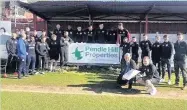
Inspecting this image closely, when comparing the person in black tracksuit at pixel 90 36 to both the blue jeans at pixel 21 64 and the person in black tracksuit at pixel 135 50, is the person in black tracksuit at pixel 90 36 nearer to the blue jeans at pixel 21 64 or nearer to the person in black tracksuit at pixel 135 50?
the person in black tracksuit at pixel 135 50

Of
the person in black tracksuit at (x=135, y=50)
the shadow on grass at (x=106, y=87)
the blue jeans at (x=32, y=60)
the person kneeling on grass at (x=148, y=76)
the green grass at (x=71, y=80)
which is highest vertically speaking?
the person in black tracksuit at (x=135, y=50)

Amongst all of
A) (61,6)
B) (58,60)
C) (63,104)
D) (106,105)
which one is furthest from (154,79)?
(61,6)

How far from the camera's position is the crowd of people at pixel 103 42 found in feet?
39.8

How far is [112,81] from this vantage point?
1354cm

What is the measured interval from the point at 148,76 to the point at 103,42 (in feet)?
18.3

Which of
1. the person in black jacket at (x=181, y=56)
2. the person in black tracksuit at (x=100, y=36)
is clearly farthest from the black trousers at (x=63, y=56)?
the person in black jacket at (x=181, y=56)

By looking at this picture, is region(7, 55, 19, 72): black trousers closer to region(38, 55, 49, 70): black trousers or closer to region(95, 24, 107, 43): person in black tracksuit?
region(38, 55, 49, 70): black trousers

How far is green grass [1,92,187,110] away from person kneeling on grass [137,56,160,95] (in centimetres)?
87

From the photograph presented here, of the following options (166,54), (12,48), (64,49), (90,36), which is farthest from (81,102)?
(90,36)

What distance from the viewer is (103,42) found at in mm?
16750

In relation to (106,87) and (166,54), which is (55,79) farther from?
(166,54)

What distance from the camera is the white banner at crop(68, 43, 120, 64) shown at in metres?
15.9

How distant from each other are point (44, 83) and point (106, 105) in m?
3.52

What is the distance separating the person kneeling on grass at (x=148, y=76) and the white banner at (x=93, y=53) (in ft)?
14.0
